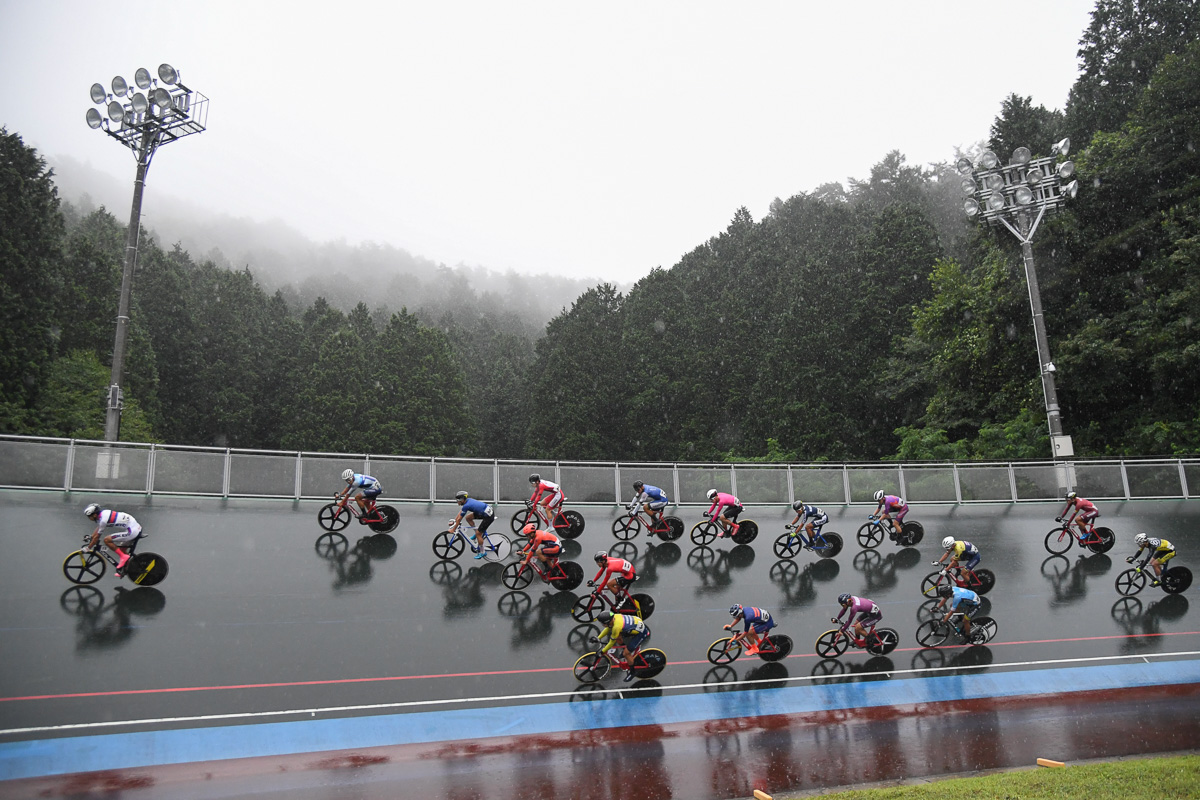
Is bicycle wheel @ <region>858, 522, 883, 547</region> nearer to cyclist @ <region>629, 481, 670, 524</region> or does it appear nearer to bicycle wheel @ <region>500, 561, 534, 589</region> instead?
cyclist @ <region>629, 481, 670, 524</region>

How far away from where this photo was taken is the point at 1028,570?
2025 cm

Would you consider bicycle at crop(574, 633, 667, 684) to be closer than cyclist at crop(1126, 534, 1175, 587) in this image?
Yes

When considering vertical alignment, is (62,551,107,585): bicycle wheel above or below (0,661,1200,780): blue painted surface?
above

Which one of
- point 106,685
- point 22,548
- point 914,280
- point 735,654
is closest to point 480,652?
point 735,654

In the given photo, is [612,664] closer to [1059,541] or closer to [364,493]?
[364,493]

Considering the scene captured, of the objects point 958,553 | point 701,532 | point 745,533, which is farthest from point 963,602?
point 701,532

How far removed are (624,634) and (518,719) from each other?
80.9 inches

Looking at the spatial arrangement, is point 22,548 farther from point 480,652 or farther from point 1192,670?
point 1192,670

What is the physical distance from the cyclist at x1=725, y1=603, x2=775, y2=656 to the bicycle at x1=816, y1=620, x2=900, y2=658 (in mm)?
1387

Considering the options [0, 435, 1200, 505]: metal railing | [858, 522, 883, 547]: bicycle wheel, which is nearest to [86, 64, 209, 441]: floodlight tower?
[0, 435, 1200, 505]: metal railing

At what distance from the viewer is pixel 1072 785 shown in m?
9.81

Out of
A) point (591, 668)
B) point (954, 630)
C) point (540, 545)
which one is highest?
point (540, 545)

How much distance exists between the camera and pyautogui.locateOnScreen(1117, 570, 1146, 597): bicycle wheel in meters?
18.4

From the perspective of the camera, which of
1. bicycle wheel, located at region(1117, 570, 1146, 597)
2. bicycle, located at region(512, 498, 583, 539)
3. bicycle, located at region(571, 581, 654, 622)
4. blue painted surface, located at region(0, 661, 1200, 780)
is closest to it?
blue painted surface, located at region(0, 661, 1200, 780)
